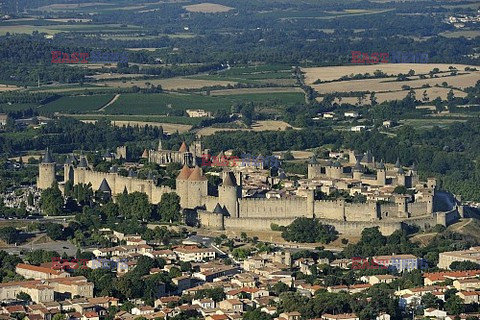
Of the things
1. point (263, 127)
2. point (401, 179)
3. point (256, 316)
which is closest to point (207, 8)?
point (263, 127)

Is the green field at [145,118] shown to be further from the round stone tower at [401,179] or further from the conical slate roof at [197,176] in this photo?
the conical slate roof at [197,176]

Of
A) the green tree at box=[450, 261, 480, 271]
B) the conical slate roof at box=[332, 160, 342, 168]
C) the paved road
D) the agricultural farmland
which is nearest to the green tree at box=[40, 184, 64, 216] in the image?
the paved road

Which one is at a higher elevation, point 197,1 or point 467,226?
point 467,226

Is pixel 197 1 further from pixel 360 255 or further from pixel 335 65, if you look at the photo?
pixel 360 255

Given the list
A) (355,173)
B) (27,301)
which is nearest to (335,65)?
(355,173)

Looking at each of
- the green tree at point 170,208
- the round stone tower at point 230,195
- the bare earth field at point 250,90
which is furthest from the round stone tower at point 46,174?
the bare earth field at point 250,90

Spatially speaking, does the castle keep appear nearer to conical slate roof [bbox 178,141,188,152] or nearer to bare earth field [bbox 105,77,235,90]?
conical slate roof [bbox 178,141,188,152]

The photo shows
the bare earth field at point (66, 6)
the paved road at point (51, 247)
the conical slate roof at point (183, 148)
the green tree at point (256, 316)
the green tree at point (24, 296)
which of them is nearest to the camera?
the green tree at point (256, 316)
